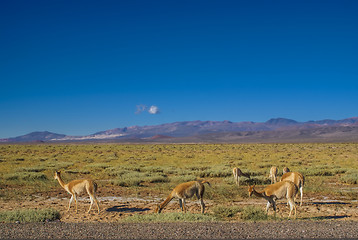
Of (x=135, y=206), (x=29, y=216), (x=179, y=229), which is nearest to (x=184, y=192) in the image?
(x=179, y=229)

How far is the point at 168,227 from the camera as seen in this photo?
803 centimetres

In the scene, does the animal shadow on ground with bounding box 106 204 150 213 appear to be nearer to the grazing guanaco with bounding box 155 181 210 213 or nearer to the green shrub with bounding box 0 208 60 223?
the grazing guanaco with bounding box 155 181 210 213

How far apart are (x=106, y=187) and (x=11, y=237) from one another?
10.5 m

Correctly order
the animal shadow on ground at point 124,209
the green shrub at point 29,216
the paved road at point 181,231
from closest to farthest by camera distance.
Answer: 1. the paved road at point 181,231
2. the green shrub at point 29,216
3. the animal shadow on ground at point 124,209

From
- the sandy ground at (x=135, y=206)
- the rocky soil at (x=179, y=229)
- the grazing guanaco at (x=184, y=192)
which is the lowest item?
the sandy ground at (x=135, y=206)

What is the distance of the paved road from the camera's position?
7.24 m

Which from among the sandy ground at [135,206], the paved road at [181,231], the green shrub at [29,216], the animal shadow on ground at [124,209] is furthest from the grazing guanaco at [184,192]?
the green shrub at [29,216]

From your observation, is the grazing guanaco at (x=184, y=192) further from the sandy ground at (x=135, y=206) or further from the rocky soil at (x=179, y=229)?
the rocky soil at (x=179, y=229)

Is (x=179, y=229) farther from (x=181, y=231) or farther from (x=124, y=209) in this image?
(x=124, y=209)

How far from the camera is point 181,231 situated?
762 cm

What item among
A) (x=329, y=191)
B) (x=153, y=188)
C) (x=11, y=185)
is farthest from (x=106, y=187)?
(x=329, y=191)

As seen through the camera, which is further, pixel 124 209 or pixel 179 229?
pixel 124 209

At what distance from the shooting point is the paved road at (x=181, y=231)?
724 cm

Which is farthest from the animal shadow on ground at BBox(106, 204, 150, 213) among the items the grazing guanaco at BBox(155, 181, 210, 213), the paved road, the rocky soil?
the paved road
